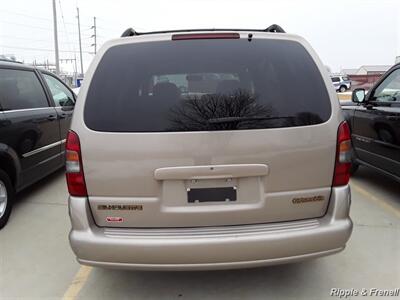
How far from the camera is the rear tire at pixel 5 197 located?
168 inches

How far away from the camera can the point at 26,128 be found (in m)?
4.76

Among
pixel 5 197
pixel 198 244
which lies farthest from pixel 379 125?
pixel 5 197

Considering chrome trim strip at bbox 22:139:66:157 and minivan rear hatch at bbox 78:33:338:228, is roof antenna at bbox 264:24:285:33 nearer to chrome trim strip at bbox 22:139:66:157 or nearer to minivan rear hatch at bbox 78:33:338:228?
minivan rear hatch at bbox 78:33:338:228

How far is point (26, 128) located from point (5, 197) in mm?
896

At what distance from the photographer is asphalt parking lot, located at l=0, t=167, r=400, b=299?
2928 millimetres

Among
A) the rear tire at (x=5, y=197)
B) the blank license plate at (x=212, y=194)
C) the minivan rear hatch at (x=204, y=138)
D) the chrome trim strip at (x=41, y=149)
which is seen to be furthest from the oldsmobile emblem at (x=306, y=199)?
the chrome trim strip at (x=41, y=149)

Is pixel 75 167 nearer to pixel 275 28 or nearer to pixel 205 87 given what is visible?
pixel 205 87

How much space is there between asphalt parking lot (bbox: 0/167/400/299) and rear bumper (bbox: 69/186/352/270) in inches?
21.8

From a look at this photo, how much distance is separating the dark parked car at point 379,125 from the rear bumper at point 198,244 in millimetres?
2563

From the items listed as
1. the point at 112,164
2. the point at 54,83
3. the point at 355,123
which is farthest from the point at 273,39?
the point at 54,83

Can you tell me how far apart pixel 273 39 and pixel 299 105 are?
51 cm

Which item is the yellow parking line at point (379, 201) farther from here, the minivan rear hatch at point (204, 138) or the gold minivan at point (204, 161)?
the minivan rear hatch at point (204, 138)

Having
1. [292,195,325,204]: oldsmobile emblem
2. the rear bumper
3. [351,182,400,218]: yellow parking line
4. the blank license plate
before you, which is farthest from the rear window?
[351,182,400,218]: yellow parking line

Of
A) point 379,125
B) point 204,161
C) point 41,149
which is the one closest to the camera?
point 204,161
